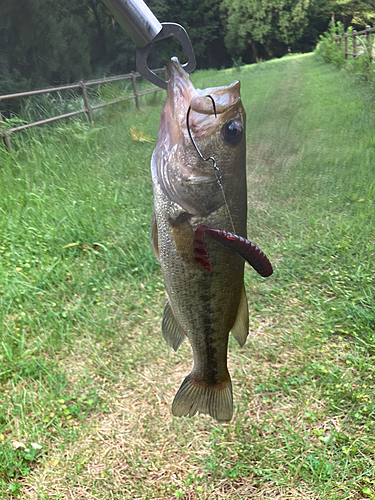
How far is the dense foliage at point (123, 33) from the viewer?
7.54m

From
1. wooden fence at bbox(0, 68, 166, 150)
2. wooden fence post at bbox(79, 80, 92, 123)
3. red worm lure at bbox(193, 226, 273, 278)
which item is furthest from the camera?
wooden fence post at bbox(79, 80, 92, 123)

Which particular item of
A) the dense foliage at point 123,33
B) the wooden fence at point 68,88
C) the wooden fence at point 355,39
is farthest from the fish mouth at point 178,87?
the wooden fence at point 355,39

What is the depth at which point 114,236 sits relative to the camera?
347 centimetres

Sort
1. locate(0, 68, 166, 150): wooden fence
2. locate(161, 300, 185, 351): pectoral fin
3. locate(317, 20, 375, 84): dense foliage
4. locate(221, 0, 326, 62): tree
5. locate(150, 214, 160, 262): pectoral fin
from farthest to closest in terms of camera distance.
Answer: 1. locate(221, 0, 326, 62): tree
2. locate(317, 20, 375, 84): dense foliage
3. locate(0, 68, 166, 150): wooden fence
4. locate(161, 300, 185, 351): pectoral fin
5. locate(150, 214, 160, 262): pectoral fin

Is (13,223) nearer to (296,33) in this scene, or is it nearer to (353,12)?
(353,12)

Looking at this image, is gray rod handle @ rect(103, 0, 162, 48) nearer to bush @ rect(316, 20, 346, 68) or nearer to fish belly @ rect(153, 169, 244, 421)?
fish belly @ rect(153, 169, 244, 421)

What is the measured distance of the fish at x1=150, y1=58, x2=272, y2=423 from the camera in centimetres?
78

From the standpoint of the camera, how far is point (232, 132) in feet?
2.57

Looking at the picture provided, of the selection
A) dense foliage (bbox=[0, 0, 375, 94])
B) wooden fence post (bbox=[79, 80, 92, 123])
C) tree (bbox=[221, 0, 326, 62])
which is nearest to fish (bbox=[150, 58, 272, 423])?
dense foliage (bbox=[0, 0, 375, 94])

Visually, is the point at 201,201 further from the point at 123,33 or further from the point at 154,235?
the point at 123,33

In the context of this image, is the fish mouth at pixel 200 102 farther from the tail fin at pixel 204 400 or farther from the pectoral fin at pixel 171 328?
the tail fin at pixel 204 400

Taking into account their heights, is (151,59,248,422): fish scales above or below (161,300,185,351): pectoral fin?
above

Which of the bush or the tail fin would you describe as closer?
the tail fin

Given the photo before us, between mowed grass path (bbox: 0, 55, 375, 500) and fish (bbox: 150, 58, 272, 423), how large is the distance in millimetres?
1371
